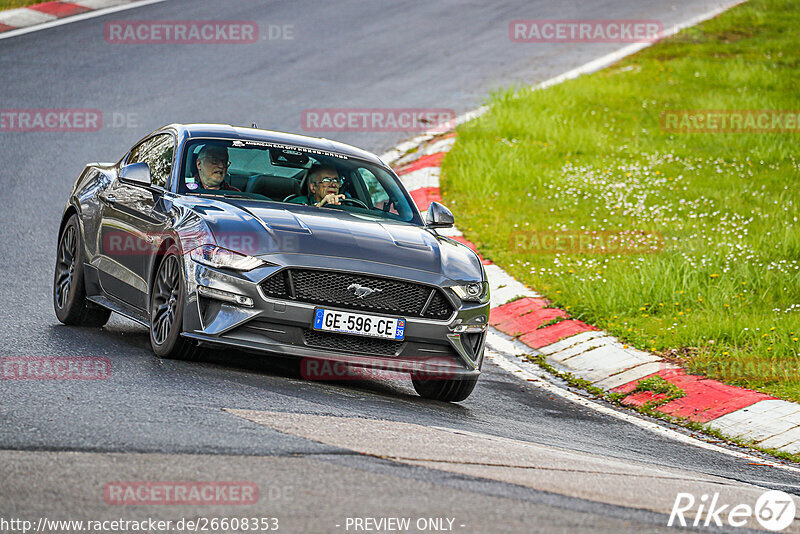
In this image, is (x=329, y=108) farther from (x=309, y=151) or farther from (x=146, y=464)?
(x=146, y=464)

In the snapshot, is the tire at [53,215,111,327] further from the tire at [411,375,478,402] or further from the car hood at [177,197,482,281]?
the tire at [411,375,478,402]

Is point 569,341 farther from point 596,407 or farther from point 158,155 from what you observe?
point 158,155

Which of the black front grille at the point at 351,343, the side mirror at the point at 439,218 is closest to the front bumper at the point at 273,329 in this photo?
the black front grille at the point at 351,343

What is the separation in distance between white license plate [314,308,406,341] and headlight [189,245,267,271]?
1.56 feet

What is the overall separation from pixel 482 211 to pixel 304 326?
7.34 meters

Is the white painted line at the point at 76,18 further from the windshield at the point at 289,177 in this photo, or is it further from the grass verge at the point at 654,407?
the grass verge at the point at 654,407

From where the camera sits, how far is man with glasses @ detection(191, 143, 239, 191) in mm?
7730

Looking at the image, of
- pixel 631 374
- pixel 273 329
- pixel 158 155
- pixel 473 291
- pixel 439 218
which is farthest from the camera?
pixel 631 374

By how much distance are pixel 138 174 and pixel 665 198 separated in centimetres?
802

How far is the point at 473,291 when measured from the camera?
7203 mm

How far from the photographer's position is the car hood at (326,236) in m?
6.70

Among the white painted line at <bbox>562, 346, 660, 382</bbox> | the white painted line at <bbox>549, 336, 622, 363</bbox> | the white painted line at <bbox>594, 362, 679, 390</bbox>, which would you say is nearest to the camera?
the white painted line at <bbox>594, 362, 679, 390</bbox>

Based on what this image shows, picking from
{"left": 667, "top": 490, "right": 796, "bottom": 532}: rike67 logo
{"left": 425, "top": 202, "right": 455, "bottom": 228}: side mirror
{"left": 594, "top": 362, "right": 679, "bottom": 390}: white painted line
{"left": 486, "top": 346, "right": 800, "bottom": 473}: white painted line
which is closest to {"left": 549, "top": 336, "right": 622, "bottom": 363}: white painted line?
{"left": 486, "top": 346, "right": 800, "bottom": 473}: white painted line

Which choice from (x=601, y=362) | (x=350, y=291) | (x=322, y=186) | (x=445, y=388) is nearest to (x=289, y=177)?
(x=322, y=186)
